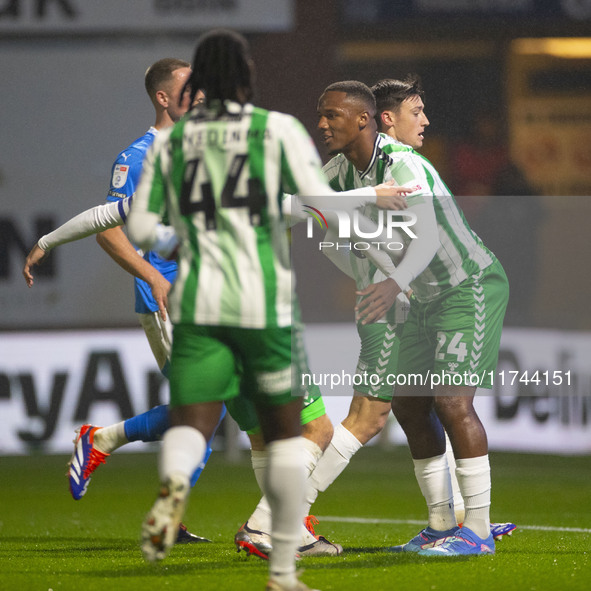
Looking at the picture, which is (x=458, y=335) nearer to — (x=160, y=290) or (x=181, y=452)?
(x=160, y=290)

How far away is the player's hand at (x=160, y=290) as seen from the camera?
538cm

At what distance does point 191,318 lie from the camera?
376cm

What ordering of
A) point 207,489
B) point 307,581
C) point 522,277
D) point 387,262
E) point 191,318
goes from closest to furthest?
point 191,318, point 307,581, point 387,262, point 207,489, point 522,277

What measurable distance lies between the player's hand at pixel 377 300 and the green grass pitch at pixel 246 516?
0.96 metres

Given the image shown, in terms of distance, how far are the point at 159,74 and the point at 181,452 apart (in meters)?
2.86

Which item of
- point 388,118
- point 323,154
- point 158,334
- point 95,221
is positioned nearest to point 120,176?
point 158,334

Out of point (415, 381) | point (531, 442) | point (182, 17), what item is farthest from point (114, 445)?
point (182, 17)

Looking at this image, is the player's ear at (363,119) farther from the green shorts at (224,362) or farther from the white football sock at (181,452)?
the white football sock at (181,452)

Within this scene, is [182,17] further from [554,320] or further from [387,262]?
[387,262]

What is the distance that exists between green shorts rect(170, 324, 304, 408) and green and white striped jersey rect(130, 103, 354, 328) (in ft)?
0.13

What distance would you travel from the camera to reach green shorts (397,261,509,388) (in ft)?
16.8

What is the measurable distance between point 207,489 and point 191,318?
18.5ft

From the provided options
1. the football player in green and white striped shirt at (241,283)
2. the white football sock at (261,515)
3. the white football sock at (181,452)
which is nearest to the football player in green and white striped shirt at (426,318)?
the white football sock at (261,515)

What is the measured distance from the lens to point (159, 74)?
19.9 feet
